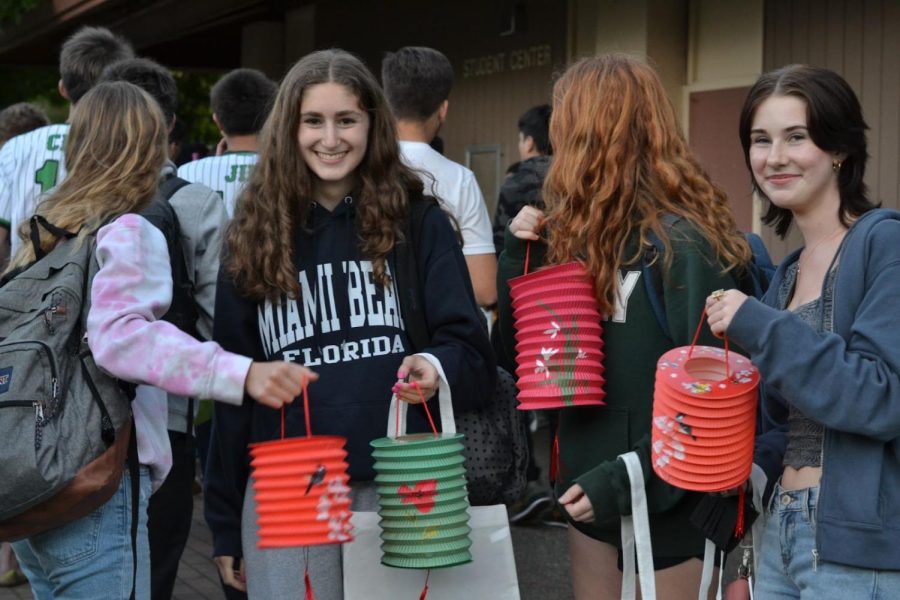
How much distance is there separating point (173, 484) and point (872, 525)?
238 cm

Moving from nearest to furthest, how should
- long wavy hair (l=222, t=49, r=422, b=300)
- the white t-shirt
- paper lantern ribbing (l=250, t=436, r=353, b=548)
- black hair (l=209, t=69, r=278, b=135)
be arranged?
paper lantern ribbing (l=250, t=436, r=353, b=548) → long wavy hair (l=222, t=49, r=422, b=300) → the white t-shirt → black hair (l=209, t=69, r=278, b=135)

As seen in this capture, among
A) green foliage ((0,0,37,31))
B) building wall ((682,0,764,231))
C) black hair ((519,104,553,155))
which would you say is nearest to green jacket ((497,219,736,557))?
black hair ((519,104,553,155))

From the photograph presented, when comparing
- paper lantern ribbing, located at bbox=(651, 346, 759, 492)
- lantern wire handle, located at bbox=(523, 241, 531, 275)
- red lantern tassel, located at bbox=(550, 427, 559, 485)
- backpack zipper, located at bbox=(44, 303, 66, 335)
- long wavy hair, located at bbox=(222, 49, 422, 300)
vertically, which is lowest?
red lantern tassel, located at bbox=(550, 427, 559, 485)

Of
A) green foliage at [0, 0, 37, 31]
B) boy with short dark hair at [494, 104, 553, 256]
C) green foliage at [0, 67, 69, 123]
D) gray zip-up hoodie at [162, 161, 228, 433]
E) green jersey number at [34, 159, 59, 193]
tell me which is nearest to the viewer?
gray zip-up hoodie at [162, 161, 228, 433]

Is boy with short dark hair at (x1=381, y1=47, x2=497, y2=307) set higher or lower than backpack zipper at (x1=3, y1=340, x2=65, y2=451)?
higher

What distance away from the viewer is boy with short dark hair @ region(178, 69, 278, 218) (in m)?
5.35

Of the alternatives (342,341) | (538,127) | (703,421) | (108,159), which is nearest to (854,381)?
(703,421)

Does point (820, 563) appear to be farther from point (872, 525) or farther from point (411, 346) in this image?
point (411, 346)

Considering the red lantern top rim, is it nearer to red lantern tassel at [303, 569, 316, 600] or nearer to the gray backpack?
red lantern tassel at [303, 569, 316, 600]

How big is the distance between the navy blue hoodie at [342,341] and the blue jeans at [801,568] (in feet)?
2.69

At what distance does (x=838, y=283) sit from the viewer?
7.99 ft

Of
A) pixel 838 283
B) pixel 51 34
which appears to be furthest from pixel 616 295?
pixel 51 34

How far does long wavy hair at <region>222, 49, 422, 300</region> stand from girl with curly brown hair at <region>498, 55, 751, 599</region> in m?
0.46

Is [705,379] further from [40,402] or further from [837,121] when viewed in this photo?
[40,402]
